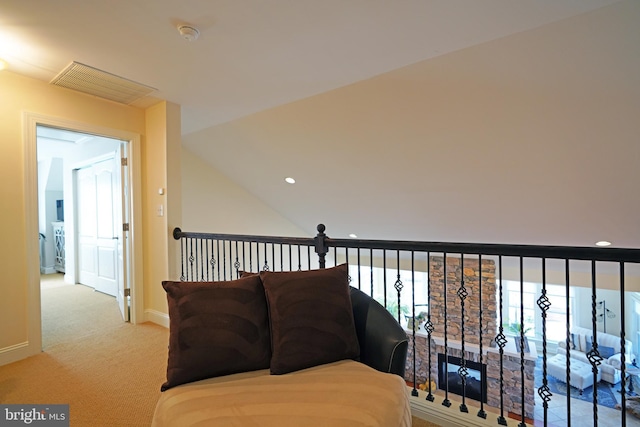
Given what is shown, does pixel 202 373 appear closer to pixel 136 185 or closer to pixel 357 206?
pixel 136 185

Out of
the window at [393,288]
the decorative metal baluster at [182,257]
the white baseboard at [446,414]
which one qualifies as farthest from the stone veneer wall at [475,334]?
the decorative metal baluster at [182,257]

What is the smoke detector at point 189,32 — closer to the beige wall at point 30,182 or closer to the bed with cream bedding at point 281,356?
the beige wall at point 30,182

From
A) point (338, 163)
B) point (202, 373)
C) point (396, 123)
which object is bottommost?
point (202, 373)

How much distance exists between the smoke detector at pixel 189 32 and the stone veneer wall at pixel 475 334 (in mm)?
5168

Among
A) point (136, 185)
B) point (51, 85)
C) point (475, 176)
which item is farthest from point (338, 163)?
point (51, 85)

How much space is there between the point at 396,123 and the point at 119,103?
2953 millimetres

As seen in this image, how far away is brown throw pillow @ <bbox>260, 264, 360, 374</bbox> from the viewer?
146 centimetres

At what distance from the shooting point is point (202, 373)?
1.38m

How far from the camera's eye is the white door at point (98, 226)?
432cm

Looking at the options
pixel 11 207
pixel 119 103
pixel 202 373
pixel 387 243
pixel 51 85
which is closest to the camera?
pixel 202 373

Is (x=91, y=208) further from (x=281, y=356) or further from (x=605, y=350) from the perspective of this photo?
(x=605, y=350)

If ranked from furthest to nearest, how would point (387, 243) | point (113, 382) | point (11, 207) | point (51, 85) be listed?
point (51, 85)
point (11, 207)
point (113, 382)
point (387, 243)

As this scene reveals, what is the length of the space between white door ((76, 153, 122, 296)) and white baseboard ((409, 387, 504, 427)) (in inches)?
155

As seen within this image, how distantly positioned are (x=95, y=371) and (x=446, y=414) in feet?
8.13
